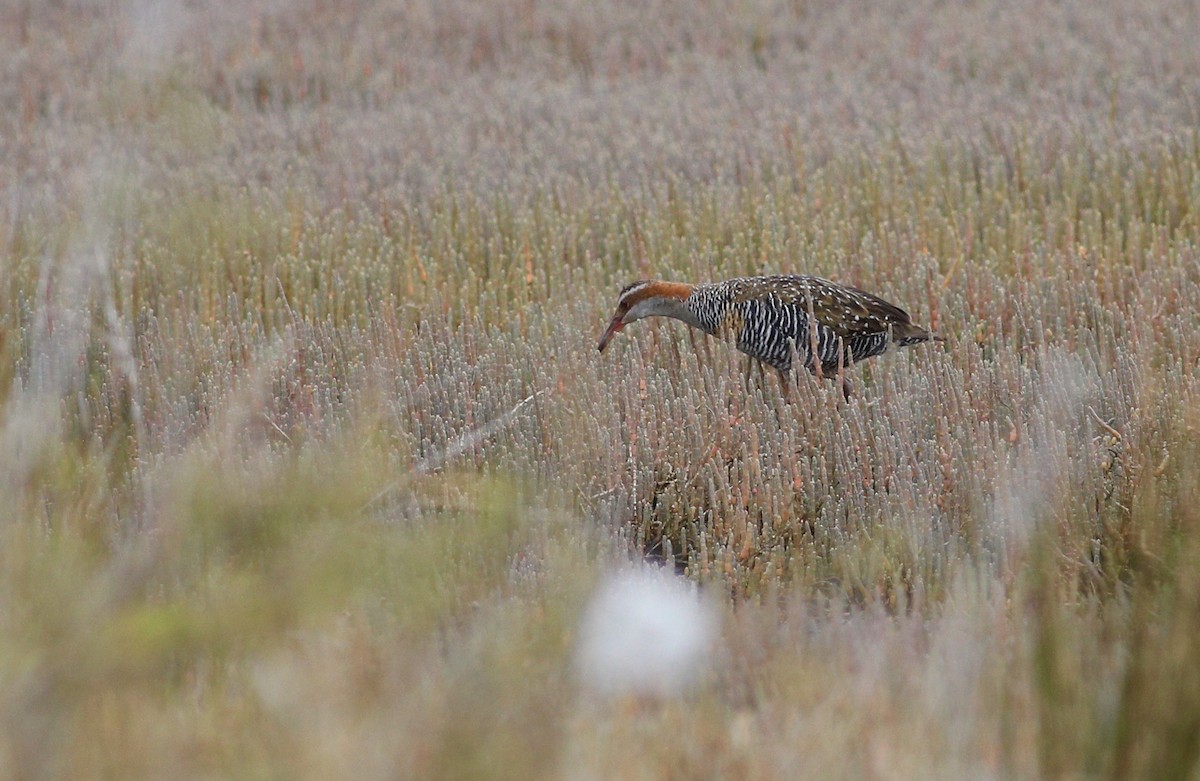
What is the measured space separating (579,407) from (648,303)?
3.85 feet

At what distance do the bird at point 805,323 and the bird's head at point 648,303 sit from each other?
0.16 m

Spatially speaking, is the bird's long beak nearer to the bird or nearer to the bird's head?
the bird's head

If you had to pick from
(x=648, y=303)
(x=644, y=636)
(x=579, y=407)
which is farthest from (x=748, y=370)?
(x=644, y=636)

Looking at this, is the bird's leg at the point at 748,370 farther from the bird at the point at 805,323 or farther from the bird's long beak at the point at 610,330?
the bird's long beak at the point at 610,330

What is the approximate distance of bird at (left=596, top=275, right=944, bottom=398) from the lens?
17.6ft

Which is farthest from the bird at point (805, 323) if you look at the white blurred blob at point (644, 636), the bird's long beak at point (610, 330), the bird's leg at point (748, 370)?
the white blurred blob at point (644, 636)

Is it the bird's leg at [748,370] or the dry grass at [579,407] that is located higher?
the dry grass at [579,407]

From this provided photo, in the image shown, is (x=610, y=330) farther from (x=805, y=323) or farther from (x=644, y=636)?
(x=644, y=636)

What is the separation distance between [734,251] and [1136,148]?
257 centimetres

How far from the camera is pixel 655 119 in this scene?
980cm

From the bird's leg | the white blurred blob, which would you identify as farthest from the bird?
the white blurred blob

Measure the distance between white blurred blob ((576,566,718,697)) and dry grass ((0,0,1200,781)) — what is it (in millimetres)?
78

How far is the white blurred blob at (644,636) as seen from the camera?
2965 millimetres

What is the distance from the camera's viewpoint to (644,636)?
329cm
